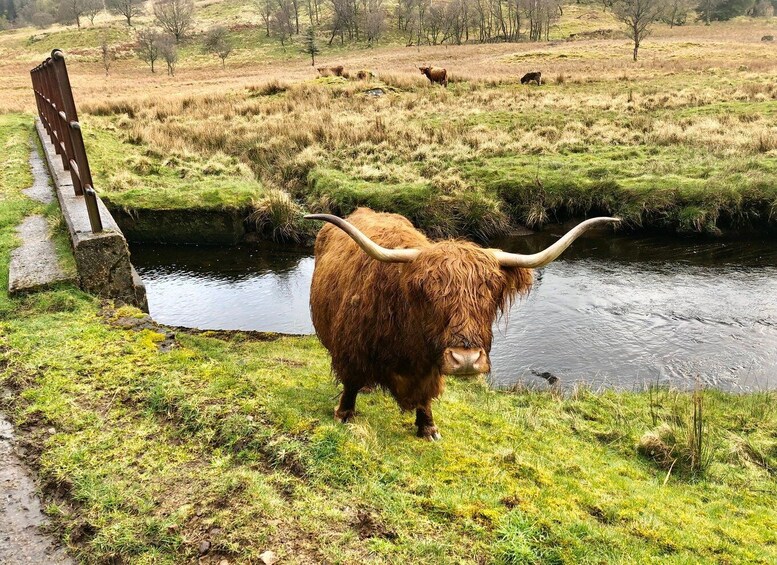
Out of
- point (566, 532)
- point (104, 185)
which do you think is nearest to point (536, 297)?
point (566, 532)

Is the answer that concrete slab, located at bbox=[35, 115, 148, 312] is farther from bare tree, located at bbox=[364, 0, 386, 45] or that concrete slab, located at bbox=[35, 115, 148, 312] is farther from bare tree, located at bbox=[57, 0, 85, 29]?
bare tree, located at bbox=[57, 0, 85, 29]

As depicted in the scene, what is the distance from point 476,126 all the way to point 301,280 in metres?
11.7

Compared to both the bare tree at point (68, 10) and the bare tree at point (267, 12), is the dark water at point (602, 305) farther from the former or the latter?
the bare tree at point (68, 10)

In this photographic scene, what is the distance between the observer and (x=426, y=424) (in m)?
4.36

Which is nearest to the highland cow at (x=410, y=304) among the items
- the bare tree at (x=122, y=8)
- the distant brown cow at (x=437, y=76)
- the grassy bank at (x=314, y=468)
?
the grassy bank at (x=314, y=468)

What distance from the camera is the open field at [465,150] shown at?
13.3m

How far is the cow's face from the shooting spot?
3.18 meters

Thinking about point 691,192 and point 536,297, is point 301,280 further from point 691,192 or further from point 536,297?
point 691,192

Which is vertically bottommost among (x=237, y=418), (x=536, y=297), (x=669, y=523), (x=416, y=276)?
(x=536, y=297)

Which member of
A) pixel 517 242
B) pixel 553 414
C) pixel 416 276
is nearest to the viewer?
pixel 416 276

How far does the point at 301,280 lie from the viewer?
37.5 feet

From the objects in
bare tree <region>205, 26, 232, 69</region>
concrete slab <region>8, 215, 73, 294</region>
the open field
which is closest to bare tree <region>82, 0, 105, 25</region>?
bare tree <region>205, 26, 232, 69</region>

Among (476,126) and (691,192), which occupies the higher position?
(476,126)

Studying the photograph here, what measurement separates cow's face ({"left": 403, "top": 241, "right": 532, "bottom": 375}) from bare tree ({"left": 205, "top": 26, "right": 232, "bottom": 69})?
6805 cm
